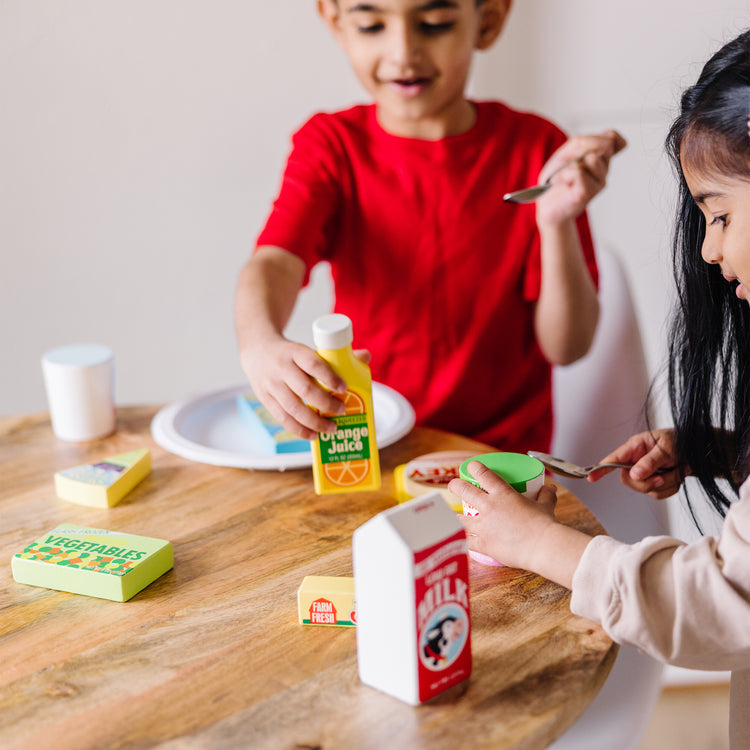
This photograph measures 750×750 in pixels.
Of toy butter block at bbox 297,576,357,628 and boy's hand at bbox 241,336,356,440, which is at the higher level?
boy's hand at bbox 241,336,356,440

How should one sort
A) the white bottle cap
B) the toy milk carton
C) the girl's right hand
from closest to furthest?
1. the toy milk carton
2. the white bottle cap
3. the girl's right hand

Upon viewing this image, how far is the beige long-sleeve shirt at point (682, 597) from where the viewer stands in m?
0.57

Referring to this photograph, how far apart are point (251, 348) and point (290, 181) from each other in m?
0.41

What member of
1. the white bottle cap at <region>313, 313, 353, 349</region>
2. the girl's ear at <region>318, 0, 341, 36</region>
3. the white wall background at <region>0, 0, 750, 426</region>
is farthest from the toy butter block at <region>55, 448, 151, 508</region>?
the white wall background at <region>0, 0, 750, 426</region>

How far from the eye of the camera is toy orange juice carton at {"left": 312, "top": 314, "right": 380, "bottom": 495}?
0.80 m

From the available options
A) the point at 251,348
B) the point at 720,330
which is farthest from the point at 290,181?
the point at 720,330

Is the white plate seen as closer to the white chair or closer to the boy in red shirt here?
the boy in red shirt

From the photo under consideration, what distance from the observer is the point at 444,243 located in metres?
1.30

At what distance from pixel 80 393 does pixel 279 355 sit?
0.98 feet

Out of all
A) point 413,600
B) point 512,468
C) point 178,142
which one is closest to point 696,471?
point 512,468

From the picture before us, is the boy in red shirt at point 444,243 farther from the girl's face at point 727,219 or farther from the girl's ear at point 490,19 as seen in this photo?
the girl's face at point 727,219

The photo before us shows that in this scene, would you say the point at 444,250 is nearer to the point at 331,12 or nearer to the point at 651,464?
the point at 331,12

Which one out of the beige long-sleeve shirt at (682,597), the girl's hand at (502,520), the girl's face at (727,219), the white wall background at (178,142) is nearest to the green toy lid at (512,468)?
the girl's hand at (502,520)

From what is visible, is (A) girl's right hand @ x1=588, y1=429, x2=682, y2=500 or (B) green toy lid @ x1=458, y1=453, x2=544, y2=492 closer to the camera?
(B) green toy lid @ x1=458, y1=453, x2=544, y2=492
